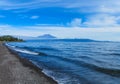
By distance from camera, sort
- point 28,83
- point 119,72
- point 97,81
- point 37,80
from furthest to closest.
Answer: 1. point 119,72
2. point 97,81
3. point 37,80
4. point 28,83

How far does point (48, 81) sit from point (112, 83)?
18.9 feet

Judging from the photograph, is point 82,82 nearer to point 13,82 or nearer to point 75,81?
point 75,81

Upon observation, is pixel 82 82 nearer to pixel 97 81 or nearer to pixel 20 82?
pixel 97 81

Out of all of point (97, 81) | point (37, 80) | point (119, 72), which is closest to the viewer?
point (37, 80)

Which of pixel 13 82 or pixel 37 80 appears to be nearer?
pixel 13 82

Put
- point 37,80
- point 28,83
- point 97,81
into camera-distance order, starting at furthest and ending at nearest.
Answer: point 97,81 → point 37,80 → point 28,83

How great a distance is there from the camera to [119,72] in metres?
29.8

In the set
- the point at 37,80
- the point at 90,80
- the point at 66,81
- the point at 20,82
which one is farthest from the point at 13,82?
the point at 90,80

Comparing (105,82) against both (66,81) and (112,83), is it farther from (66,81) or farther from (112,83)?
(66,81)

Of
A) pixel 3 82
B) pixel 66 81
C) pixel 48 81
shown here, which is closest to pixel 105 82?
pixel 66 81

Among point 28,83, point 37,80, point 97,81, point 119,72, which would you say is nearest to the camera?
point 28,83

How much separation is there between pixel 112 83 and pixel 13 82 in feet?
28.3

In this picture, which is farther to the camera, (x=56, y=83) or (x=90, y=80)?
(x=90, y=80)

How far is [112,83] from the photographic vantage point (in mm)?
21984
